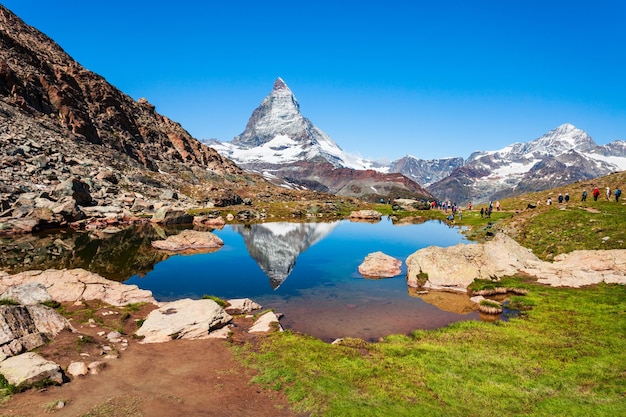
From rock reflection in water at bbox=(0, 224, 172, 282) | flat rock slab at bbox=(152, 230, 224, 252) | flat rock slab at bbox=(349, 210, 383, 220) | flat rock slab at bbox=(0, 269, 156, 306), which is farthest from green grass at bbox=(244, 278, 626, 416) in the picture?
flat rock slab at bbox=(349, 210, 383, 220)

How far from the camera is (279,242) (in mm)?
74125

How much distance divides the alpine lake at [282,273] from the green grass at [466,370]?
163 inches

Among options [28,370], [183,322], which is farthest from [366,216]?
[28,370]

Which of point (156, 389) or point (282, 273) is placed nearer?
point (156, 389)

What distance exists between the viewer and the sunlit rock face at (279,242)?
5064 cm

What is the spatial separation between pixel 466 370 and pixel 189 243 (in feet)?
175

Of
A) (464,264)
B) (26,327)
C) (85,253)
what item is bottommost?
(85,253)

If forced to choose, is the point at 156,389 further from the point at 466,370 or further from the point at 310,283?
the point at 310,283

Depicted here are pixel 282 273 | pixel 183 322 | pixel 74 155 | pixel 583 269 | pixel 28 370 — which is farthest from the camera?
pixel 74 155

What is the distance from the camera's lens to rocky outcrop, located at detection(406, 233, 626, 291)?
3738cm

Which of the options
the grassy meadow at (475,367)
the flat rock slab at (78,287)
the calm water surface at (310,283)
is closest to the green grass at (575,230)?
the grassy meadow at (475,367)

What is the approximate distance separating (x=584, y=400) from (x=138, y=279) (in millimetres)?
41537

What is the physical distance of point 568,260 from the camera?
4222 centimetres

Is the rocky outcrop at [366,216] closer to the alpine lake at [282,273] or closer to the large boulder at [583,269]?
the alpine lake at [282,273]
